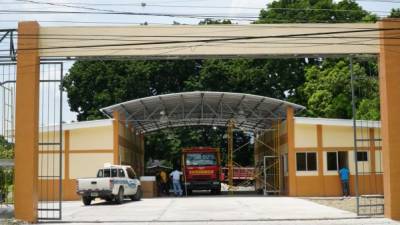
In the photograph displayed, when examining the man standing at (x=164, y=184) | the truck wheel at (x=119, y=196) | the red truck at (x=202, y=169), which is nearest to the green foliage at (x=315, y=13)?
the red truck at (x=202, y=169)

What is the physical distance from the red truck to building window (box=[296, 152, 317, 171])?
6.05 meters

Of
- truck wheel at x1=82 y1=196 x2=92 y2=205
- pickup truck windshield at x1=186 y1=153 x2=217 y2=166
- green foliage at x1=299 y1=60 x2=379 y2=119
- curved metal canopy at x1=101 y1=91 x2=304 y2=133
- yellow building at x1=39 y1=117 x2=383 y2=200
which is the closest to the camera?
truck wheel at x1=82 y1=196 x2=92 y2=205

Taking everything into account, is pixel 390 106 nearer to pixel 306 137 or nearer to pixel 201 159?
pixel 306 137

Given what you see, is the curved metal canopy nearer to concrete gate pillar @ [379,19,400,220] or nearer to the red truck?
the red truck

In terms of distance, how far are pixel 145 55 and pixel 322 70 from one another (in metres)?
36.5

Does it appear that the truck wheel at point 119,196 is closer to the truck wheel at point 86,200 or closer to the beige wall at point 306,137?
the truck wheel at point 86,200

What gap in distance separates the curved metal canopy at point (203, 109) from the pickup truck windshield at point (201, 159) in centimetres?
293

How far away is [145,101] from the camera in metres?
36.9

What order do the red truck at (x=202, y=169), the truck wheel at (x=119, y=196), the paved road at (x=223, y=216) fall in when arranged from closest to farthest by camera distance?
1. the paved road at (x=223, y=216)
2. the truck wheel at (x=119, y=196)
3. the red truck at (x=202, y=169)

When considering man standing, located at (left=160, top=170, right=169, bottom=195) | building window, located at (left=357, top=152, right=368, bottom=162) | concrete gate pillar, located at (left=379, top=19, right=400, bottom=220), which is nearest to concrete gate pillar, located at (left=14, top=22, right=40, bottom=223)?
concrete gate pillar, located at (left=379, top=19, right=400, bottom=220)

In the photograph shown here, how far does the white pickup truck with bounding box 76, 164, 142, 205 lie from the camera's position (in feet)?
93.6

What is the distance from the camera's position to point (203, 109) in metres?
41.9

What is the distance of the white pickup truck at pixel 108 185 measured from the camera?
28.5 m

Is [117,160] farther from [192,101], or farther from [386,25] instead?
[386,25]
